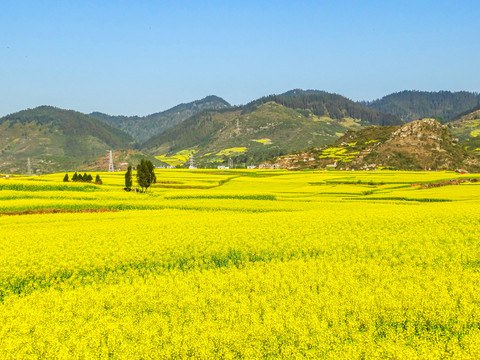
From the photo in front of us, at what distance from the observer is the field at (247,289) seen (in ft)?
39.1

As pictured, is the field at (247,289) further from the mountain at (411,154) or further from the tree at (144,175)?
the mountain at (411,154)

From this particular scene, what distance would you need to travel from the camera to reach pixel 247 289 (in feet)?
54.8

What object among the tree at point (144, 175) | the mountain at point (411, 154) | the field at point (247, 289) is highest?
the mountain at point (411, 154)

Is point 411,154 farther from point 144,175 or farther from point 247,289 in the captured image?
point 247,289

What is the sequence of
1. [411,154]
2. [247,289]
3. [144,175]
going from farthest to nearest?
[411,154], [144,175], [247,289]

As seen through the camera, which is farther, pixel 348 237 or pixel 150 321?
pixel 348 237

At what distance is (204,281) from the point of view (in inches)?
701

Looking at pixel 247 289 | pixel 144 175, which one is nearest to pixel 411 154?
pixel 144 175

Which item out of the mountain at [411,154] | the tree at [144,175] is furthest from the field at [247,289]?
the mountain at [411,154]

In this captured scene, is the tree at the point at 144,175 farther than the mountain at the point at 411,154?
No

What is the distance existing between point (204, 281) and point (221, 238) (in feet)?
30.2

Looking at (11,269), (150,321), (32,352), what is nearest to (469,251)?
(150,321)

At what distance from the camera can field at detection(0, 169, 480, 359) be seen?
11914 mm

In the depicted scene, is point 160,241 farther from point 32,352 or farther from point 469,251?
point 469,251
